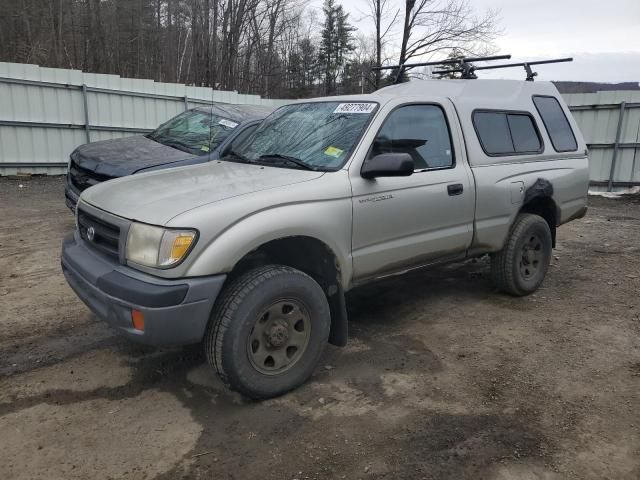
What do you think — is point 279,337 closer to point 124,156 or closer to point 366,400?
point 366,400

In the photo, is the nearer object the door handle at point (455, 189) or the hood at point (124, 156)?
the door handle at point (455, 189)

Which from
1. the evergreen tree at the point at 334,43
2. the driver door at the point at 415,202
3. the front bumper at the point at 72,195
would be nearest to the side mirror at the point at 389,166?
the driver door at the point at 415,202

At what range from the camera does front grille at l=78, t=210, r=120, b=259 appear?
2.92 metres

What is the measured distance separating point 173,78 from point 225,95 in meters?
15.5

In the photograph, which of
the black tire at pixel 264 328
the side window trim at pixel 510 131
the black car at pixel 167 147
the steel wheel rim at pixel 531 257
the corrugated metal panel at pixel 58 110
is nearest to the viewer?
the black tire at pixel 264 328

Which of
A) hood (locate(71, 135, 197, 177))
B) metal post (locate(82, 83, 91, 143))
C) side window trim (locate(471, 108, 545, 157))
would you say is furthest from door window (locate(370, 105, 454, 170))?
metal post (locate(82, 83, 91, 143))

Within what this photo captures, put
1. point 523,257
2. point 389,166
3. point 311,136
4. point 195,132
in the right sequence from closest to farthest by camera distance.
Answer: point 389,166 → point 311,136 → point 523,257 → point 195,132

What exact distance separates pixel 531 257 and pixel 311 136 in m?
2.67

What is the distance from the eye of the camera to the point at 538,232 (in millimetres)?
4855

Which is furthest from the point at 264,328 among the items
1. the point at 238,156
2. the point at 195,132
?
the point at 195,132

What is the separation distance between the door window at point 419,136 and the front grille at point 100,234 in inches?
70.0

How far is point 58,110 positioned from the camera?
1171 cm

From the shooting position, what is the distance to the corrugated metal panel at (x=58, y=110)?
36.3 feet

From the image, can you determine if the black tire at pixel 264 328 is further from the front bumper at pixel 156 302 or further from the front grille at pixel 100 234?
the front grille at pixel 100 234
